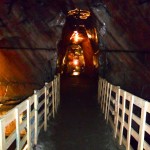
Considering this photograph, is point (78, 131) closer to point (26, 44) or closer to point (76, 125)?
point (76, 125)

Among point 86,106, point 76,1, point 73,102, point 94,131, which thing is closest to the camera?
point 94,131

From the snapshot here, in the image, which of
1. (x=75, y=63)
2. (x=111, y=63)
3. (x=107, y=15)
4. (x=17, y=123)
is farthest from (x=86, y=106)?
(x=75, y=63)

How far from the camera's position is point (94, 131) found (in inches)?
356

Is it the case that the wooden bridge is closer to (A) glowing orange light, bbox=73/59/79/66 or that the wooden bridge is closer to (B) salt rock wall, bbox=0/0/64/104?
(B) salt rock wall, bbox=0/0/64/104

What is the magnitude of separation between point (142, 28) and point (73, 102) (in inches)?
221

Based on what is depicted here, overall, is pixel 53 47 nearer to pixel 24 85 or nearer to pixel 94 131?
pixel 24 85

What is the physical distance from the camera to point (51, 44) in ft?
55.5

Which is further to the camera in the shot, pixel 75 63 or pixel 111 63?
pixel 75 63

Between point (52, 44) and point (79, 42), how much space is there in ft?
53.0

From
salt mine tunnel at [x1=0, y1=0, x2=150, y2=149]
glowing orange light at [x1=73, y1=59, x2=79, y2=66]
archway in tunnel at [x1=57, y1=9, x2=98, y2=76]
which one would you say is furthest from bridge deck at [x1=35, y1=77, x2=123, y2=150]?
glowing orange light at [x1=73, y1=59, x2=79, y2=66]

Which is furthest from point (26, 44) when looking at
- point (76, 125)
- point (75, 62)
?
point (75, 62)

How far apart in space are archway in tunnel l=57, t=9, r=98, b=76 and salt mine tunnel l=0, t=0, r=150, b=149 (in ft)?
4.28

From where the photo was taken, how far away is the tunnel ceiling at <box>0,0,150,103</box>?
49.5 ft

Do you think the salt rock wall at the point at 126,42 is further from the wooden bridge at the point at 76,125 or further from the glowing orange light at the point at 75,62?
the glowing orange light at the point at 75,62
